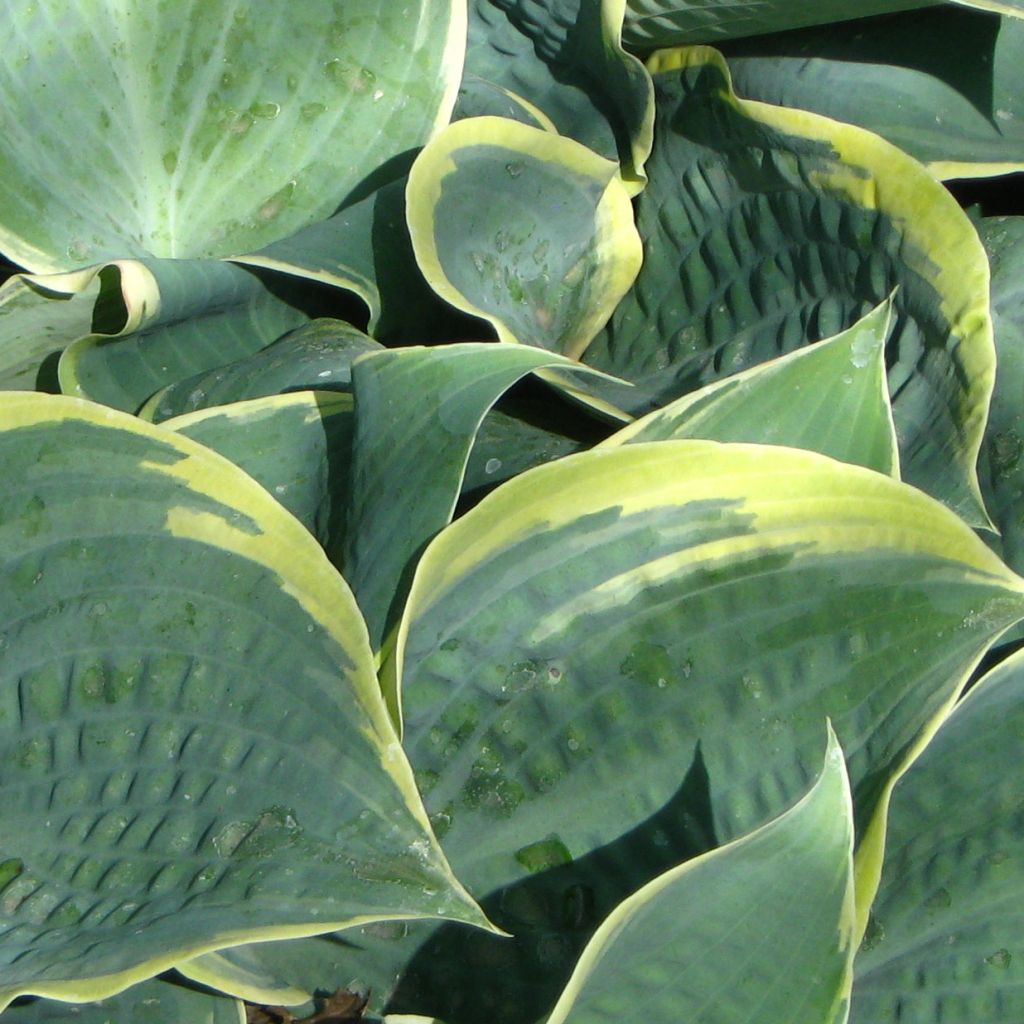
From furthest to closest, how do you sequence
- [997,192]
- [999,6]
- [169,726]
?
[997,192] < [999,6] < [169,726]

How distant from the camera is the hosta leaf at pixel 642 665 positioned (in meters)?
0.58

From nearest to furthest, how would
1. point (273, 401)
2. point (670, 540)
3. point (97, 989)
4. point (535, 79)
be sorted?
point (97, 989), point (670, 540), point (273, 401), point (535, 79)

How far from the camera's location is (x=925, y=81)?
880mm

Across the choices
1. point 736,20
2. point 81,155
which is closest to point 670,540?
point 736,20

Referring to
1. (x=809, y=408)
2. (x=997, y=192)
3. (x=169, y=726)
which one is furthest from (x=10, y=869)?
(x=997, y=192)

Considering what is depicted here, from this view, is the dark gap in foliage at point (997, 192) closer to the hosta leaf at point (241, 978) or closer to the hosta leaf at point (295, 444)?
the hosta leaf at point (295, 444)

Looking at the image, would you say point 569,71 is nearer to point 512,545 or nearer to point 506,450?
point 506,450

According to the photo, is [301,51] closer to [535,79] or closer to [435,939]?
[535,79]

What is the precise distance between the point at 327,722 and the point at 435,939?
174 millimetres

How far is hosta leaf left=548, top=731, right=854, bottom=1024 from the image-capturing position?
1.54 ft

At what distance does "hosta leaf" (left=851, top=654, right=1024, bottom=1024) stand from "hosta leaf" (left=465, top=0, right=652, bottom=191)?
0.45 metres

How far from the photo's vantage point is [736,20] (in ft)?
2.72

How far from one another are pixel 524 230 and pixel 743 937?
520mm

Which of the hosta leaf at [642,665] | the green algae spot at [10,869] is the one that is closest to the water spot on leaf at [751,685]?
the hosta leaf at [642,665]
